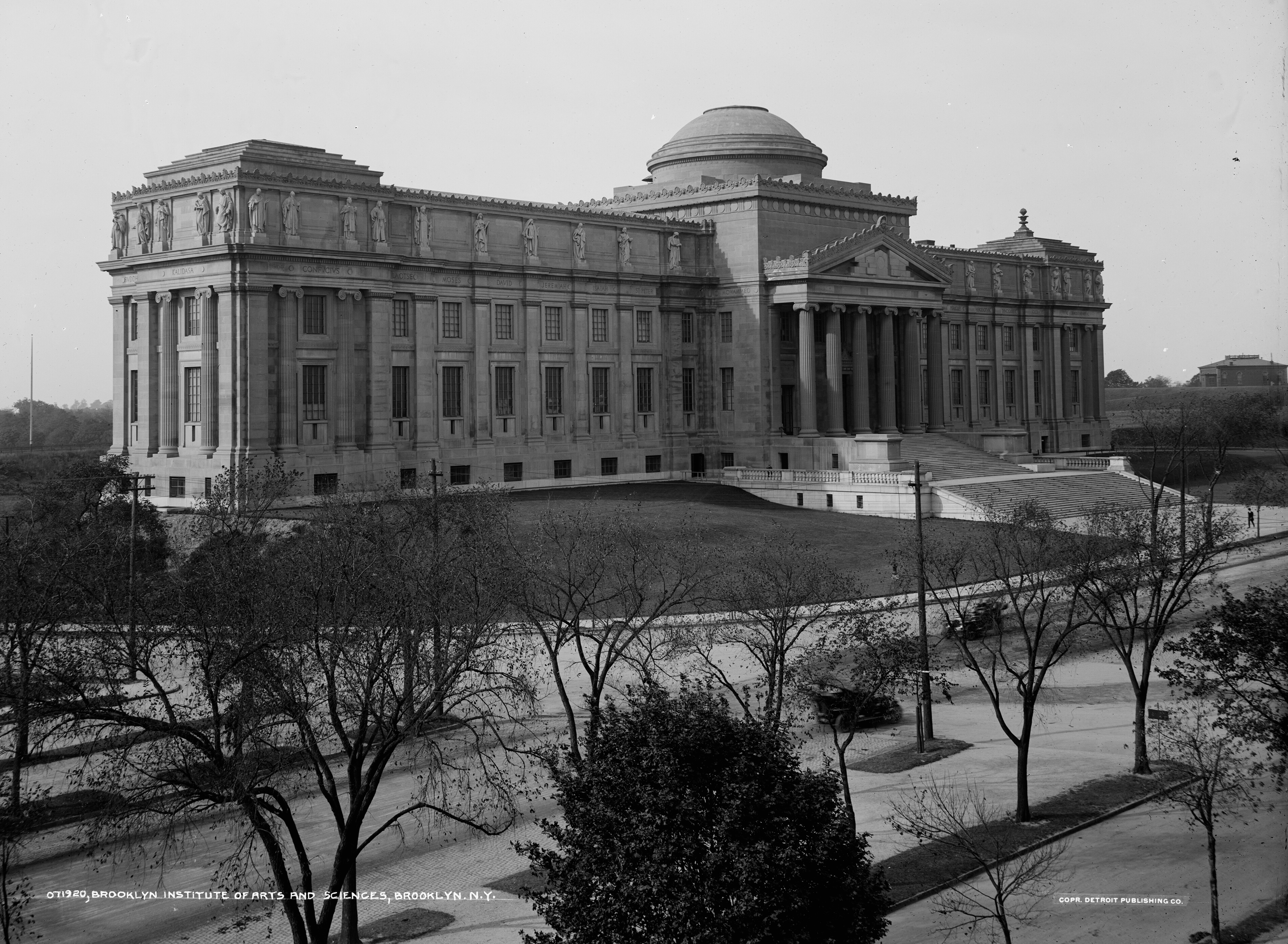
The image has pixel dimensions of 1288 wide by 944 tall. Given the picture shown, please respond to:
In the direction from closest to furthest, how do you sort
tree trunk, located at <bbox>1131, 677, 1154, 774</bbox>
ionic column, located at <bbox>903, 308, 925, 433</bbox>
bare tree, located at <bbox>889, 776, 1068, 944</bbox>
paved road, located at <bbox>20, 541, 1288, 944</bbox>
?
bare tree, located at <bbox>889, 776, 1068, 944</bbox> → paved road, located at <bbox>20, 541, 1288, 944</bbox> → tree trunk, located at <bbox>1131, 677, 1154, 774</bbox> → ionic column, located at <bbox>903, 308, 925, 433</bbox>

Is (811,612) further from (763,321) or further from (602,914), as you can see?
(763,321)

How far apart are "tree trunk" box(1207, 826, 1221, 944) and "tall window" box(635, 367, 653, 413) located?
213 ft

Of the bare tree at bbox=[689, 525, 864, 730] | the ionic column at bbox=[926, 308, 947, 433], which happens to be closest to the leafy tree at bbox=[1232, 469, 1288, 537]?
the ionic column at bbox=[926, 308, 947, 433]

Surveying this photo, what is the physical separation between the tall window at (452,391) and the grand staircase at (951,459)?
27.0 metres

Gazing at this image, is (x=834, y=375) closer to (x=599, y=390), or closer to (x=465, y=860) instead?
(x=599, y=390)

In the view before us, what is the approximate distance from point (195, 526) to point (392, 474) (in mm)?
25048

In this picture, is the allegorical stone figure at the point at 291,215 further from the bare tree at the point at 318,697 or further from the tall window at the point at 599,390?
the bare tree at the point at 318,697

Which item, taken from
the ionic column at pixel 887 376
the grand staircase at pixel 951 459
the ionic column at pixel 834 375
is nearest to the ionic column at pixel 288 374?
the ionic column at pixel 834 375

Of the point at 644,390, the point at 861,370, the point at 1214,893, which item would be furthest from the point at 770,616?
the point at 861,370

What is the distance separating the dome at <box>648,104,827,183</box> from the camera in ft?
326

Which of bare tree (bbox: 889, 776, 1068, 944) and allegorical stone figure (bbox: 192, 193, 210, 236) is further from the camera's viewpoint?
allegorical stone figure (bbox: 192, 193, 210, 236)

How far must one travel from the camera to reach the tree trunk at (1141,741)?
35.9m

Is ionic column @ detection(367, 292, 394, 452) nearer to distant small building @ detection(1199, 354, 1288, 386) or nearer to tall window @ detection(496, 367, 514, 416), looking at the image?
tall window @ detection(496, 367, 514, 416)

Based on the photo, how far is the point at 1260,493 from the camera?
7494 cm
